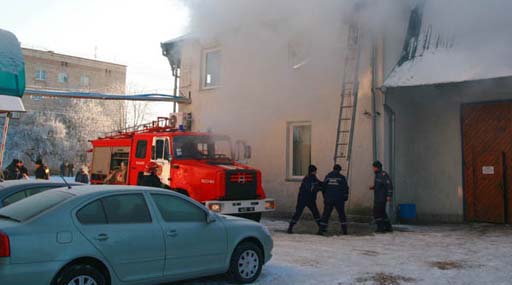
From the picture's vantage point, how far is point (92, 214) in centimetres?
532

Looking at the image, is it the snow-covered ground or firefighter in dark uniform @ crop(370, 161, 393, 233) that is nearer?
the snow-covered ground

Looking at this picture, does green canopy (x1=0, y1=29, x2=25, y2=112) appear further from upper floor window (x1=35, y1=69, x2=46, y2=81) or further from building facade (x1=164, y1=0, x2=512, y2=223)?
upper floor window (x1=35, y1=69, x2=46, y2=81)

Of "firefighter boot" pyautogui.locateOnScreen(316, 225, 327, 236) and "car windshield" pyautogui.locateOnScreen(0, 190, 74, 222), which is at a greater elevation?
"car windshield" pyautogui.locateOnScreen(0, 190, 74, 222)

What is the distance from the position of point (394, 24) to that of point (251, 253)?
815cm

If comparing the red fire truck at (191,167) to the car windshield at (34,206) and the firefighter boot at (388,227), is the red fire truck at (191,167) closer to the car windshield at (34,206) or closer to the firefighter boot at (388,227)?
the firefighter boot at (388,227)

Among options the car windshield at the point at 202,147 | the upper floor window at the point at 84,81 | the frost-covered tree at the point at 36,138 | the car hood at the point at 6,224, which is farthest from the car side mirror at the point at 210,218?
the upper floor window at the point at 84,81

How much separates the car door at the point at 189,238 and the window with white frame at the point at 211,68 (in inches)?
411

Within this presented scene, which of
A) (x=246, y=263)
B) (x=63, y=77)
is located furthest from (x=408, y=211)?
(x=63, y=77)

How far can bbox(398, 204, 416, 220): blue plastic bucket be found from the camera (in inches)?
494

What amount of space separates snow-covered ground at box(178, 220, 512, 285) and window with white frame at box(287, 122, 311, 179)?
293 cm

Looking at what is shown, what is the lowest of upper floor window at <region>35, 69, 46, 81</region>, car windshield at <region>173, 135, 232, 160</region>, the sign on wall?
the sign on wall

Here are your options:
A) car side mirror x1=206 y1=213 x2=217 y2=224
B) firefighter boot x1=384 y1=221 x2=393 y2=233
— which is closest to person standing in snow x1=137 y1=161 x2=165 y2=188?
car side mirror x1=206 y1=213 x2=217 y2=224

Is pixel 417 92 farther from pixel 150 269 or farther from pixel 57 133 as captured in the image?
pixel 57 133

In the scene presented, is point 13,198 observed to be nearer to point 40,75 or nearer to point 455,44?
point 455,44
